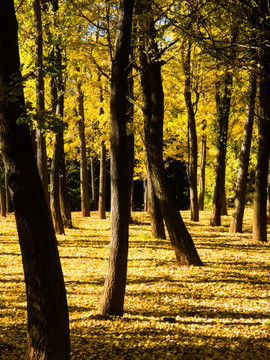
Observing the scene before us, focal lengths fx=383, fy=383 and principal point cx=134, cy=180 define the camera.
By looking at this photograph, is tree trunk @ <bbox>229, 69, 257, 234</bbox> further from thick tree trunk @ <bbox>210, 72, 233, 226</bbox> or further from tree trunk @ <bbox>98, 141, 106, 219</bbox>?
tree trunk @ <bbox>98, 141, 106, 219</bbox>

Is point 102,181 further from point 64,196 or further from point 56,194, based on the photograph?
point 56,194

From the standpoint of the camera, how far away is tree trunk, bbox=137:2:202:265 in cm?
957

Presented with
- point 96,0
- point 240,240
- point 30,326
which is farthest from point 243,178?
point 30,326

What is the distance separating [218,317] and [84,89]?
44.6ft

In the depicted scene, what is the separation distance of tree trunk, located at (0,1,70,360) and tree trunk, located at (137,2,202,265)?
5.43 metres

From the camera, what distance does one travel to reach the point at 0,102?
4.03m

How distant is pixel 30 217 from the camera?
400cm

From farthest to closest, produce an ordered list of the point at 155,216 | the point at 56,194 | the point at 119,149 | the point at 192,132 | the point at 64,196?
the point at 192,132 < the point at 64,196 < the point at 56,194 < the point at 155,216 < the point at 119,149

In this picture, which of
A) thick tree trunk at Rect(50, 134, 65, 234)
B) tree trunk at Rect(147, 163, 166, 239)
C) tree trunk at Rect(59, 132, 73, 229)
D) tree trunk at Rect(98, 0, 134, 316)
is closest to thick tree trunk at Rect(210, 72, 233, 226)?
tree trunk at Rect(147, 163, 166, 239)

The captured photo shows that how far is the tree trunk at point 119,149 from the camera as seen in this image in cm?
603

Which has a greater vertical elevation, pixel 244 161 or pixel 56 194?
pixel 244 161

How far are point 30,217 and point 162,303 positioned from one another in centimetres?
446

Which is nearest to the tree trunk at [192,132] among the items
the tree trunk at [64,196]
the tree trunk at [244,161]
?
the tree trunk at [244,161]

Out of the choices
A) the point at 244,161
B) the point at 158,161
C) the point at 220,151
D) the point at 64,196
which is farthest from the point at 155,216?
the point at 220,151
